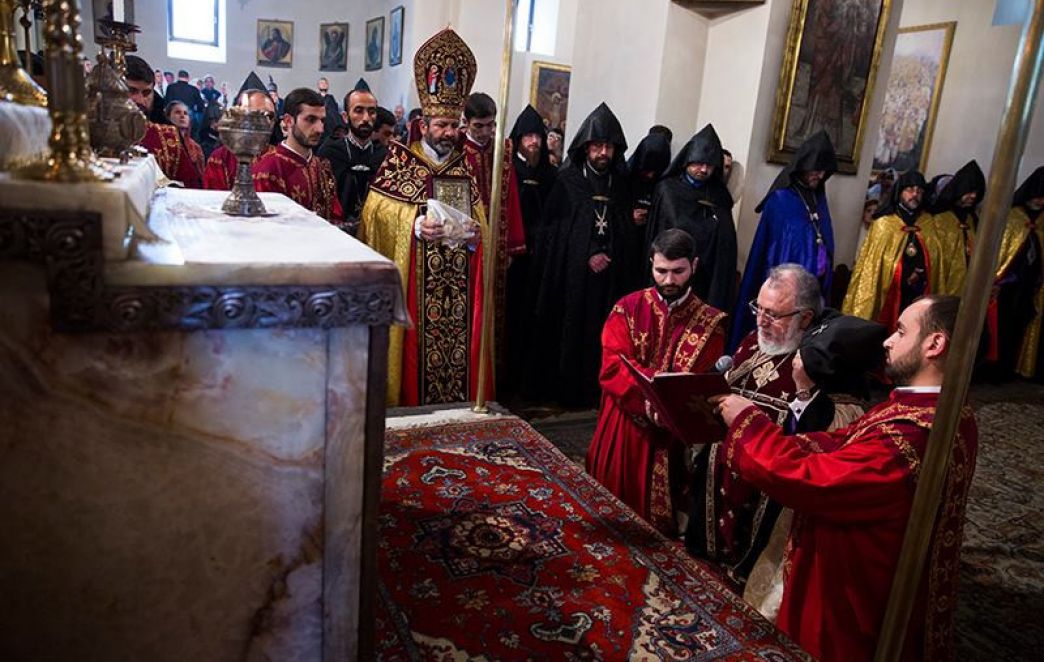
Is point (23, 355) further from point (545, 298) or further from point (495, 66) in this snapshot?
point (495, 66)

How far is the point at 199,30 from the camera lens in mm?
16391

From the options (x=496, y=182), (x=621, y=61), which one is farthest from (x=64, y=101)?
(x=621, y=61)

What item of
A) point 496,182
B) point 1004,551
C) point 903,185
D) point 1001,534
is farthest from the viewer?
point 903,185

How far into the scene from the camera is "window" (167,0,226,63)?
635 inches

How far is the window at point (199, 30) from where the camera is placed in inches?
635

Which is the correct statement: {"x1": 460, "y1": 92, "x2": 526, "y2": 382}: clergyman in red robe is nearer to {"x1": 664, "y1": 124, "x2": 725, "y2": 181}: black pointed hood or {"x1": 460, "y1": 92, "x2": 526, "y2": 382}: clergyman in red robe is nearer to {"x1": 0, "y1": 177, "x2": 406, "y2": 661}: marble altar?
{"x1": 664, "y1": 124, "x2": 725, "y2": 181}: black pointed hood

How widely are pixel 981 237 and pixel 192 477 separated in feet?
4.62

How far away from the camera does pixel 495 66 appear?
34.2ft

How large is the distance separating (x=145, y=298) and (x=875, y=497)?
197 centimetres

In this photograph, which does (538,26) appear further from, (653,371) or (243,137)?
(243,137)

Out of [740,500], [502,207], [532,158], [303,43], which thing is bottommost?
[740,500]

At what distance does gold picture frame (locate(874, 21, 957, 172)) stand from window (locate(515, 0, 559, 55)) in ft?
17.2

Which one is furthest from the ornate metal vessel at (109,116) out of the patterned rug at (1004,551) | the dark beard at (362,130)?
the dark beard at (362,130)

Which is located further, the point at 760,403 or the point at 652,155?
the point at 652,155
